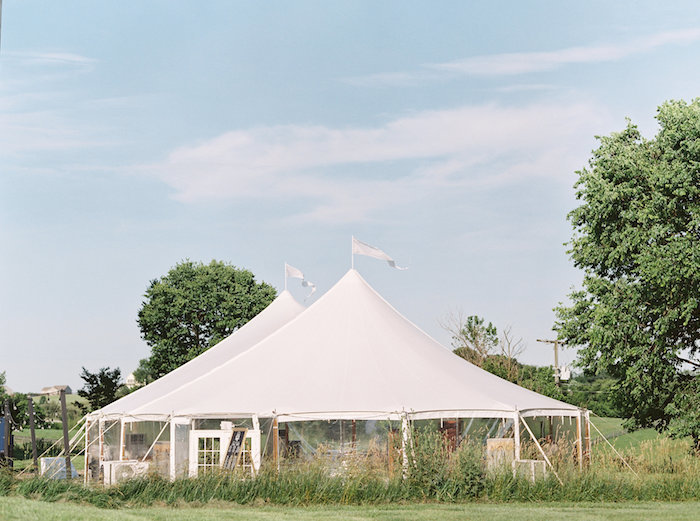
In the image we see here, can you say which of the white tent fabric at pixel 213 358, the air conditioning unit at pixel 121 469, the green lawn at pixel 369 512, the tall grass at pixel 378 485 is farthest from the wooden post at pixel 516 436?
the white tent fabric at pixel 213 358

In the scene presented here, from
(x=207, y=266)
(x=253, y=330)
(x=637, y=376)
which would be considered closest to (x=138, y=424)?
(x=253, y=330)

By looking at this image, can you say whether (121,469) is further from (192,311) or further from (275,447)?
(192,311)

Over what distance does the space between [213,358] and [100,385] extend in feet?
45.6

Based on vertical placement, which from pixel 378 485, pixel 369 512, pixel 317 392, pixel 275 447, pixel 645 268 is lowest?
pixel 369 512

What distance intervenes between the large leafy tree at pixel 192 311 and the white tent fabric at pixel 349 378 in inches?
766

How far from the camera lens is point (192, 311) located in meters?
36.3

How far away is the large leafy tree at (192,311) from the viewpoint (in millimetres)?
35969

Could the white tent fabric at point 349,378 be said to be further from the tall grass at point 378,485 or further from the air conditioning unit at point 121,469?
the tall grass at point 378,485

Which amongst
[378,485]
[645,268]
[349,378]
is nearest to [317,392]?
[349,378]

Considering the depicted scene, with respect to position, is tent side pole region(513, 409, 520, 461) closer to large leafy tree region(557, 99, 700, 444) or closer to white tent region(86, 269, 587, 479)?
white tent region(86, 269, 587, 479)

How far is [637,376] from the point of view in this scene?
20984 millimetres

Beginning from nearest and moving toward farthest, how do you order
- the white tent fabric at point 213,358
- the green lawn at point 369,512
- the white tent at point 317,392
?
1. the green lawn at point 369,512
2. the white tent at point 317,392
3. the white tent fabric at point 213,358

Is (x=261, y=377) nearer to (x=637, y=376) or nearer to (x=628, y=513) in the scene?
(x=628, y=513)

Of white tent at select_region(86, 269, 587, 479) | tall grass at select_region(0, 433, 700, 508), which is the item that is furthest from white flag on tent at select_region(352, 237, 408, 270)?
tall grass at select_region(0, 433, 700, 508)
